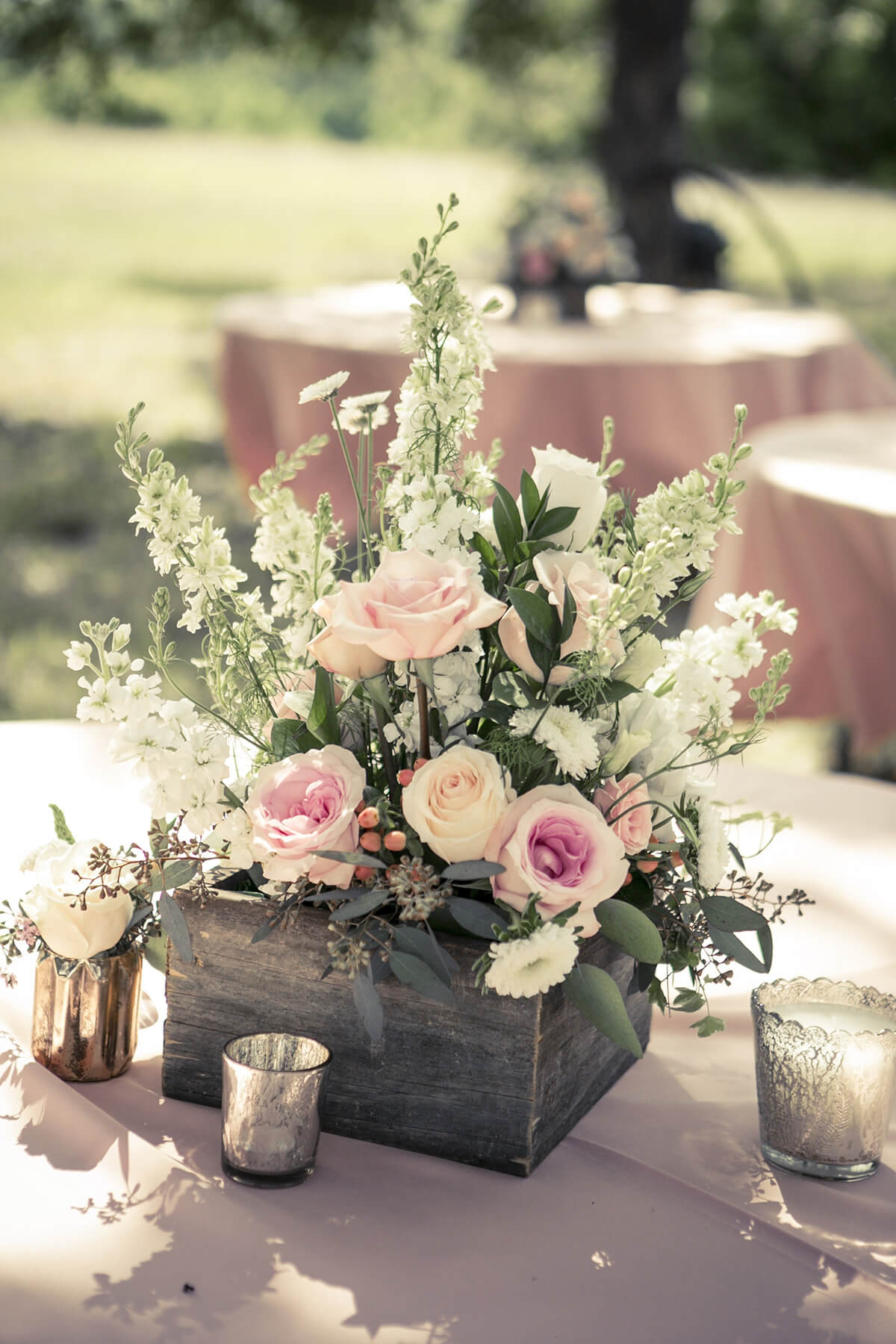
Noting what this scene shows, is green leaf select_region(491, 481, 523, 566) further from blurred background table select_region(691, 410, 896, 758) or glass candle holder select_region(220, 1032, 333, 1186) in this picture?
blurred background table select_region(691, 410, 896, 758)

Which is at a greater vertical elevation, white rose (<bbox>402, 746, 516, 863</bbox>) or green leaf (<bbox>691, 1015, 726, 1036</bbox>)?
white rose (<bbox>402, 746, 516, 863</bbox>)

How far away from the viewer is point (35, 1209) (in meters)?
0.76

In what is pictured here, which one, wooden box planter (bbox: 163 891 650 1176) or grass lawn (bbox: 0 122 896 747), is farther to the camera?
grass lawn (bbox: 0 122 896 747)

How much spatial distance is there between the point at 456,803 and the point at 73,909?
0.83ft

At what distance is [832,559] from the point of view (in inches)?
105

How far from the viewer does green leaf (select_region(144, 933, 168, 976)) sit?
0.92 m

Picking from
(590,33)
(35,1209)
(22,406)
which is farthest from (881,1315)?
Answer: (590,33)

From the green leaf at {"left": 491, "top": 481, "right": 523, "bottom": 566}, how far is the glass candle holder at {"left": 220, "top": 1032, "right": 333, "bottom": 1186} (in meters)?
0.31

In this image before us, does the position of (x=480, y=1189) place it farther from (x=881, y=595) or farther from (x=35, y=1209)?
(x=881, y=595)

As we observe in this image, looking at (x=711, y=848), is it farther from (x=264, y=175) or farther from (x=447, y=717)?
(x=264, y=175)

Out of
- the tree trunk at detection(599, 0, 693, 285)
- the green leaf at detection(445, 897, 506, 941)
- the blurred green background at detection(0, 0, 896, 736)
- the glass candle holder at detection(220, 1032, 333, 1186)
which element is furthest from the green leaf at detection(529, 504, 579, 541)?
the tree trunk at detection(599, 0, 693, 285)

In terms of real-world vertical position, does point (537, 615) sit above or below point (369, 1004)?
above

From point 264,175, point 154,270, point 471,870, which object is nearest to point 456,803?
point 471,870

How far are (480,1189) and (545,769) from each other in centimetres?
24
